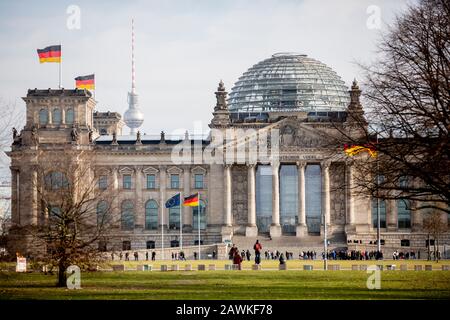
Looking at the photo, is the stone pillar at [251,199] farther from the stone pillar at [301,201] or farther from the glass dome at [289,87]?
the glass dome at [289,87]

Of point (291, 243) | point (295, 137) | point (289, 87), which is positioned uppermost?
point (289, 87)

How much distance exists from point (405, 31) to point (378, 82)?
3149 millimetres

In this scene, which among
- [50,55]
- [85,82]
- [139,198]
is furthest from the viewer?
[139,198]

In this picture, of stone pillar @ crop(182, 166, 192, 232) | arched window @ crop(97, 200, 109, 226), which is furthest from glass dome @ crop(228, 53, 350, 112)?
arched window @ crop(97, 200, 109, 226)

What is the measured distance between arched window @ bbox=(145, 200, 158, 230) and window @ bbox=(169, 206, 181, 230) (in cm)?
202

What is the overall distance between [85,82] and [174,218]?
21.7 meters

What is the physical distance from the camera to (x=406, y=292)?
62.0m

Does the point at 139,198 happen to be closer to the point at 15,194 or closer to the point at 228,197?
the point at 228,197

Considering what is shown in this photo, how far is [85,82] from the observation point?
6329 inches

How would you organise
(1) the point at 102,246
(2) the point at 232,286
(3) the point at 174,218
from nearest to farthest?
(2) the point at 232,286
(1) the point at 102,246
(3) the point at 174,218

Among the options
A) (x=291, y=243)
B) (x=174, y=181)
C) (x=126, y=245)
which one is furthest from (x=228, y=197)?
(x=291, y=243)
